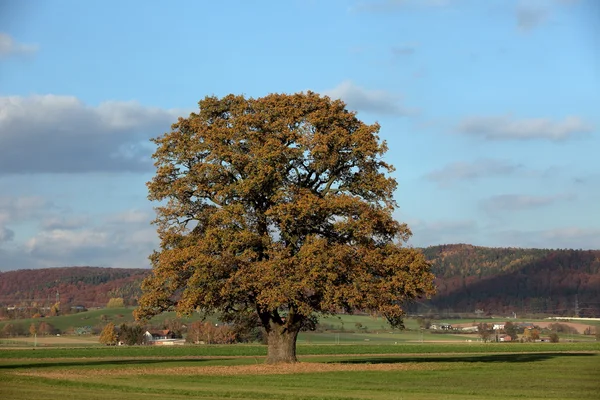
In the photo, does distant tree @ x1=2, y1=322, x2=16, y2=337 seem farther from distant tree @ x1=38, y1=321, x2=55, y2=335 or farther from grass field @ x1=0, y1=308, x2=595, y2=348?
distant tree @ x1=38, y1=321, x2=55, y2=335

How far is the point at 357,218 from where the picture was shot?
4603 cm

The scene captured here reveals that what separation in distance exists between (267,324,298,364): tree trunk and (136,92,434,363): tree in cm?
6

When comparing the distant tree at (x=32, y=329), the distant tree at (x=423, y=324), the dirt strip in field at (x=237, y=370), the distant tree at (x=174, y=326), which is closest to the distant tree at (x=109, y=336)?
the distant tree at (x=174, y=326)

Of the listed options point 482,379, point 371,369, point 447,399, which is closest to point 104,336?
point 371,369

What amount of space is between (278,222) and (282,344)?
24.3 feet

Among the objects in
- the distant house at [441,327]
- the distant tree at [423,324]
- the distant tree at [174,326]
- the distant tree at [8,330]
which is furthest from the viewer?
the distant tree at [423,324]

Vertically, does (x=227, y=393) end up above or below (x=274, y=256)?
below

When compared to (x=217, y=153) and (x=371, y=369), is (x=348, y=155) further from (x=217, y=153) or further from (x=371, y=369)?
(x=371, y=369)

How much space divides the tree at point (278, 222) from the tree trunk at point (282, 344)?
0.18ft

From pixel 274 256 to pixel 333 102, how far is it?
967 cm

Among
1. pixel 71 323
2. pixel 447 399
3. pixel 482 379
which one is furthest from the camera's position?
pixel 71 323

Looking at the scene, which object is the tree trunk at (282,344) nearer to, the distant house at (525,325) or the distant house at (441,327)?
the distant house at (441,327)

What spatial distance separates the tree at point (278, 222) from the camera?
144 ft

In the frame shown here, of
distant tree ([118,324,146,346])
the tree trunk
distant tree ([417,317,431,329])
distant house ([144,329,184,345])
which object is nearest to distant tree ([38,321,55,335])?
distant house ([144,329,184,345])
